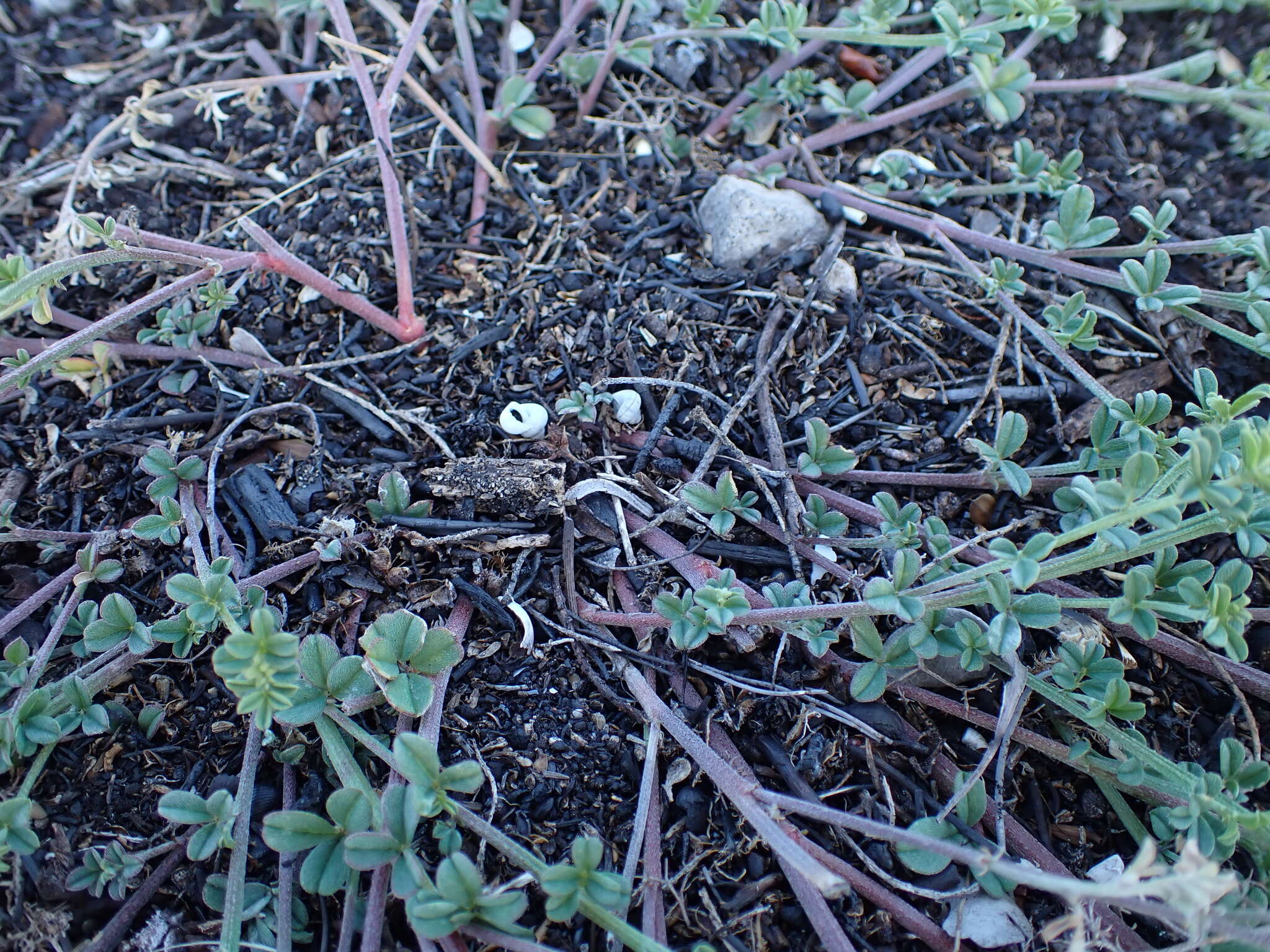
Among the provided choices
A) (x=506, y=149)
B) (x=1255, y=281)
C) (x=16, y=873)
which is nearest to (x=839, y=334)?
(x=1255, y=281)

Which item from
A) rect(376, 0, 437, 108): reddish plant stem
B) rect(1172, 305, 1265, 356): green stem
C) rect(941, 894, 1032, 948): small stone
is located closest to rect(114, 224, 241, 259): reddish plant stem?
rect(376, 0, 437, 108): reddish plant stem

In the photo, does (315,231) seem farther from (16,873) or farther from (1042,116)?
(1042,116)

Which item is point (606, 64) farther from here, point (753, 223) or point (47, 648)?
point (47, 648)

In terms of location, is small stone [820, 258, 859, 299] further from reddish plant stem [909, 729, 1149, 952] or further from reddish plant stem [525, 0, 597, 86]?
reddish plant stem [909, 729, 1149, 952]

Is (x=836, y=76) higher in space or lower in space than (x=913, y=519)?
higher

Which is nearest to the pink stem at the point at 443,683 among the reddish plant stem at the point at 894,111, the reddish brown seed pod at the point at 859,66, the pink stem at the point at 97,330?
the pink stem at the point at 97,330
